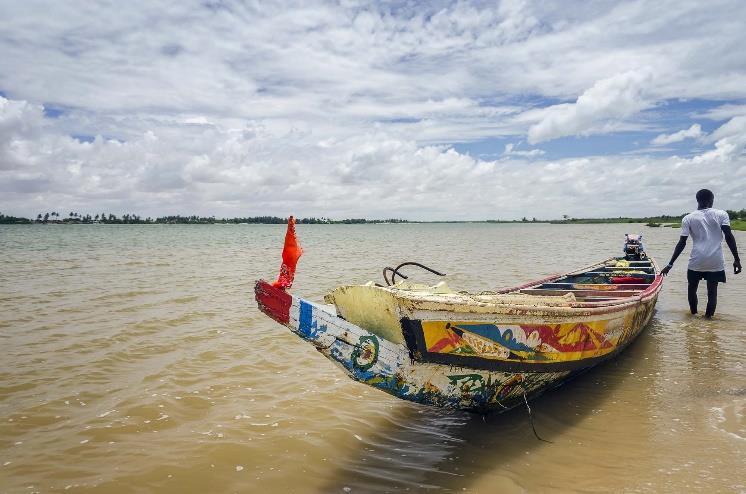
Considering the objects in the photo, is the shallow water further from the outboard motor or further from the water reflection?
the outboard motor

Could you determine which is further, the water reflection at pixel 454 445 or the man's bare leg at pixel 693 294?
the man's bare leg at pixel 693 294

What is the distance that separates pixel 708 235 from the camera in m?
7.34

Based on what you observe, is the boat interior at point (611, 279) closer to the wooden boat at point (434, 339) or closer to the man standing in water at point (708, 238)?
the man standing in water at point (708, 238)

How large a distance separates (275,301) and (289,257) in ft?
1.20

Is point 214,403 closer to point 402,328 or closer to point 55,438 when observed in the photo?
point 55,438

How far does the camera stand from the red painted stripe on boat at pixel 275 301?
3.34 m

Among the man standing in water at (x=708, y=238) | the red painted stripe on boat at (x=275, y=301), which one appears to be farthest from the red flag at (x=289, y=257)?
the man standing in water at (x=708, y=238)

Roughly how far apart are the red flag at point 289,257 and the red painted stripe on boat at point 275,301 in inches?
2.3

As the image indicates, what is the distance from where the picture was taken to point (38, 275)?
1452cm

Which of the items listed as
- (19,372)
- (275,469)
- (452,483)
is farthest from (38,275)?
(452,483)

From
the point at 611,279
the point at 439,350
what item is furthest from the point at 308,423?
the point at 611,279

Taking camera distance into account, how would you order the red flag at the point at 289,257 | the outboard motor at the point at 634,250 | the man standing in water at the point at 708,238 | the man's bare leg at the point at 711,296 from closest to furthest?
the red flag at the point at 289,257
the man standing in water at the point at 708,238
the man's bare leg at the point at 711,296
the outboard motor at the point at 634,250

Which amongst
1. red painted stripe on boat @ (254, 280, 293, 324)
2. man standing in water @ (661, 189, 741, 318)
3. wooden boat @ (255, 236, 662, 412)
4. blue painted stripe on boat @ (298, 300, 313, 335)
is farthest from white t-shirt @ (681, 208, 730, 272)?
red painted stripe on boat @ (254, 280, 293, 324)

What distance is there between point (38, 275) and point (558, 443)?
1624 centimetres
